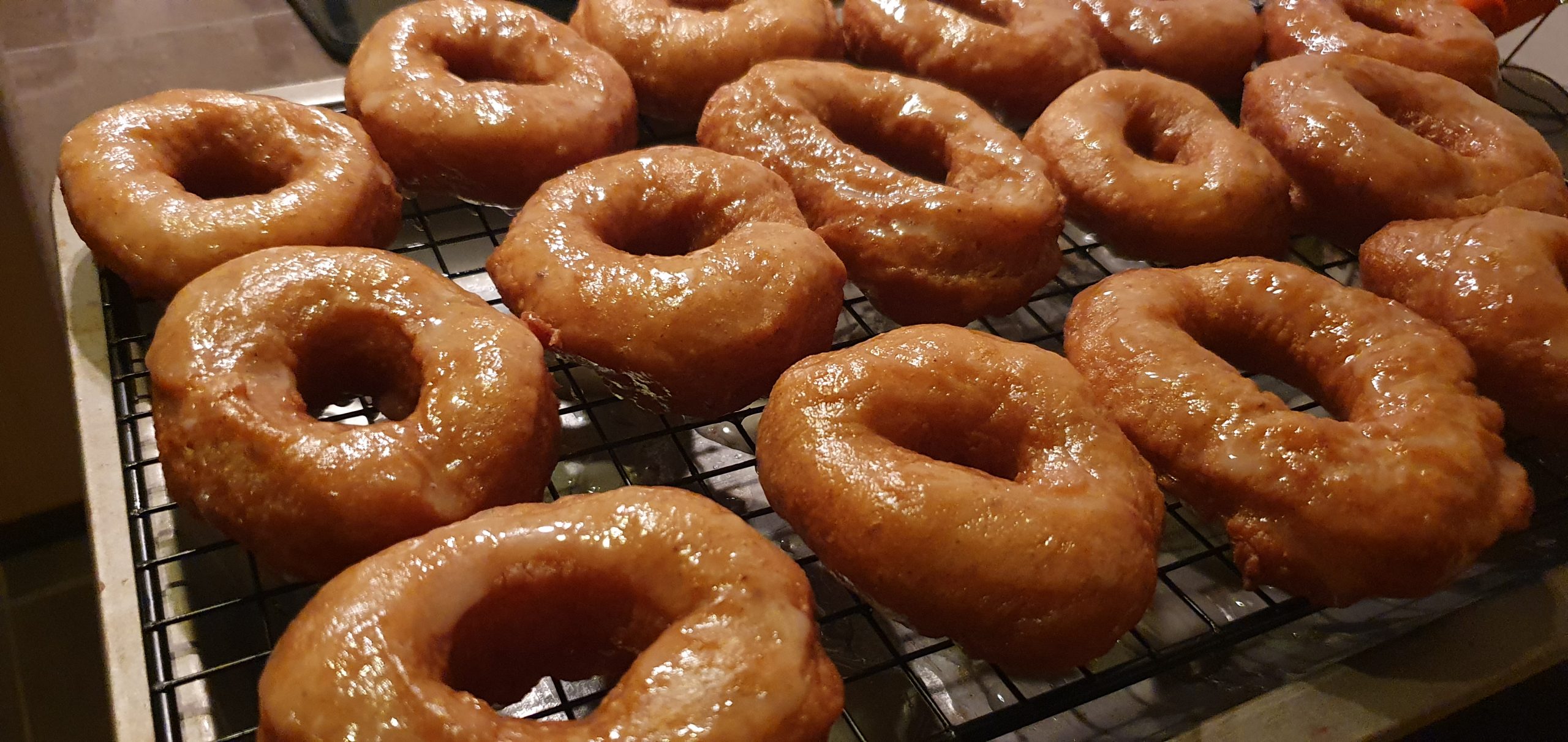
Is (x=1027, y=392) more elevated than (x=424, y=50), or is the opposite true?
(x=424, y=50)

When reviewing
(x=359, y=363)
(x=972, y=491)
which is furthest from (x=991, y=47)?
(x=359, y=363)

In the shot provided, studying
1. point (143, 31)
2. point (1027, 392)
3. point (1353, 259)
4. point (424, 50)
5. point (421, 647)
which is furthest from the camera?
point (143, 31)

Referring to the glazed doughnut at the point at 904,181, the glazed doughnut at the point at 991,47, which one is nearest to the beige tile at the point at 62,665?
the glazed doughnut at the point at 904,181

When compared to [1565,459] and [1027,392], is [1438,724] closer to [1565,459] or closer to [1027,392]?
[1565,459]

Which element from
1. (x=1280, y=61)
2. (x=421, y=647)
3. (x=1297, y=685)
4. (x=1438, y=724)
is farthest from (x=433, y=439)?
(x=1280, y=61)

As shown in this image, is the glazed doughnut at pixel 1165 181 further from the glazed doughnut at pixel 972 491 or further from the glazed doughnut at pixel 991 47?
the glazed doughnut at pixel 972 491

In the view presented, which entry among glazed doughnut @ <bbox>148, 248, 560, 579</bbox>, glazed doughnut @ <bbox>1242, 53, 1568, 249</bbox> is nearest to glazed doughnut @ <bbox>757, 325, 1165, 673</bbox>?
glazed doughnut @ <bbox>148, 248, 560, 579</bbox>

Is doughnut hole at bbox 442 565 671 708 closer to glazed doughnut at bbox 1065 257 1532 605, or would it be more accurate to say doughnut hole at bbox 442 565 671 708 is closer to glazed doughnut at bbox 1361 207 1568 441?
glazed doughnut at bbox 1065 257 1532 605

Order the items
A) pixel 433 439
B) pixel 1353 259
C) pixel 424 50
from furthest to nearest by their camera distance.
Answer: pixel 1353 259, pixel 424 50, pixel 433 439
